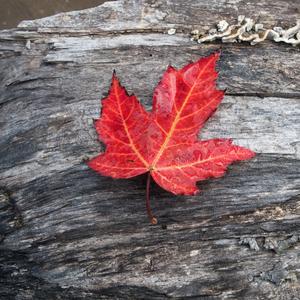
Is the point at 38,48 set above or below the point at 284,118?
above

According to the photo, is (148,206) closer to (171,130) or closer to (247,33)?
(171,130)

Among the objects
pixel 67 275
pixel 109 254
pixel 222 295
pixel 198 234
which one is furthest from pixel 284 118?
pixel 67 275

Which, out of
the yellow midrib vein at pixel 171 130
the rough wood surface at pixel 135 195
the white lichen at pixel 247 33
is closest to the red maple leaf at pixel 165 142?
the yellow midrib vein at pixel 171 130

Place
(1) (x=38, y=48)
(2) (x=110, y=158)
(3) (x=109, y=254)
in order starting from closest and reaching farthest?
(2) (x=110, y=158) → (3) (x=109, y=254) → (1) (x=38, y=48)

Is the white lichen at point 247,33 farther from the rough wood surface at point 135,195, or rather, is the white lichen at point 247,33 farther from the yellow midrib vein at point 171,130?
the yellow midrib vein at point 171,130

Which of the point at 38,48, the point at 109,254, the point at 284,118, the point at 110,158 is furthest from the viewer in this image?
the point at 38,48

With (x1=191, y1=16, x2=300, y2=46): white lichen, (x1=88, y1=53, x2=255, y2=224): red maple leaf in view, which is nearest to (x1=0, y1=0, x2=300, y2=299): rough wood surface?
(x1=191, y1=16, x2=300, y2=46): white lichen

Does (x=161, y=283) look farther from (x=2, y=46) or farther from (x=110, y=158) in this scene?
(x=2, y=46)

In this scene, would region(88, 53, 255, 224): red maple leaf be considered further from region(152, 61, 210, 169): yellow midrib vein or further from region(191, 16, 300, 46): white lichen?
region(191, 16, 300, 46): white lichen

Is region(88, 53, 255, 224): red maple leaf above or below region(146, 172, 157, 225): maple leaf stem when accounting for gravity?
above
